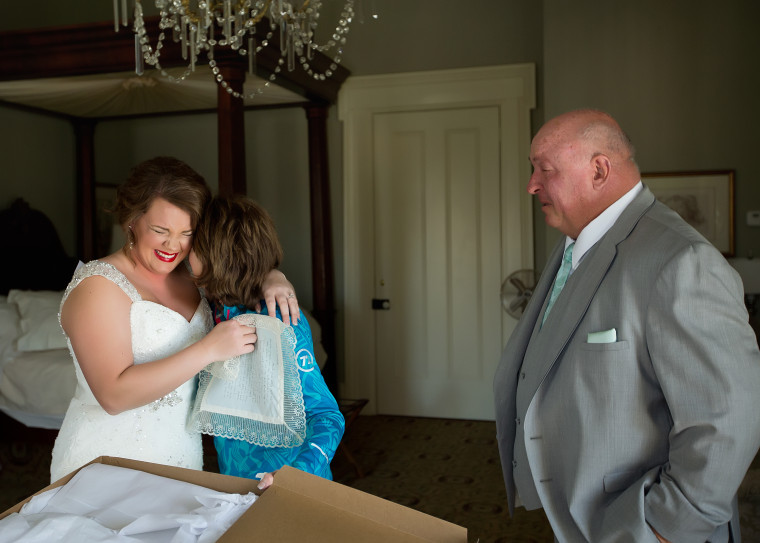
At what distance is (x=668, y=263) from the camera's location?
141cm

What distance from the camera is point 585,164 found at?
1689mm

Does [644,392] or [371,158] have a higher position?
[371,158]

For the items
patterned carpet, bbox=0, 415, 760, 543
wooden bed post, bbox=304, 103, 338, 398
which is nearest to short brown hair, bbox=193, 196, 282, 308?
patterned carpet, bbox=0, 415, 760, 543

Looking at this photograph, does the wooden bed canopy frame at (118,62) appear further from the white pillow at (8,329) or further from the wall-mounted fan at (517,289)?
the wall-mounted fan at (517,289)

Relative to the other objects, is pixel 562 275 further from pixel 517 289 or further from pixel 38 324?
pixel 38 324

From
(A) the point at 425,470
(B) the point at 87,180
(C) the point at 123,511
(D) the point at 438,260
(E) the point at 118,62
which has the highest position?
(E) the point at 118,62

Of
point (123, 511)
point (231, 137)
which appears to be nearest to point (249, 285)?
point (123, 511)

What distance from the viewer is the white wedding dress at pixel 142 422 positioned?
5.94ft

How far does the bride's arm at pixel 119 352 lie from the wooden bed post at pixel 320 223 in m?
3.78

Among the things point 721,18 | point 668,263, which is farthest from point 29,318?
point 721,18

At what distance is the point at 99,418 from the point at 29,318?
2972 millimetres

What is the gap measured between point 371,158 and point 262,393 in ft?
13.6

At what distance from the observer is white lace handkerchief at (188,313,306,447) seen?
158 cm

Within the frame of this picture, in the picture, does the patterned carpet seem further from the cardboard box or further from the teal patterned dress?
the cardboard box
